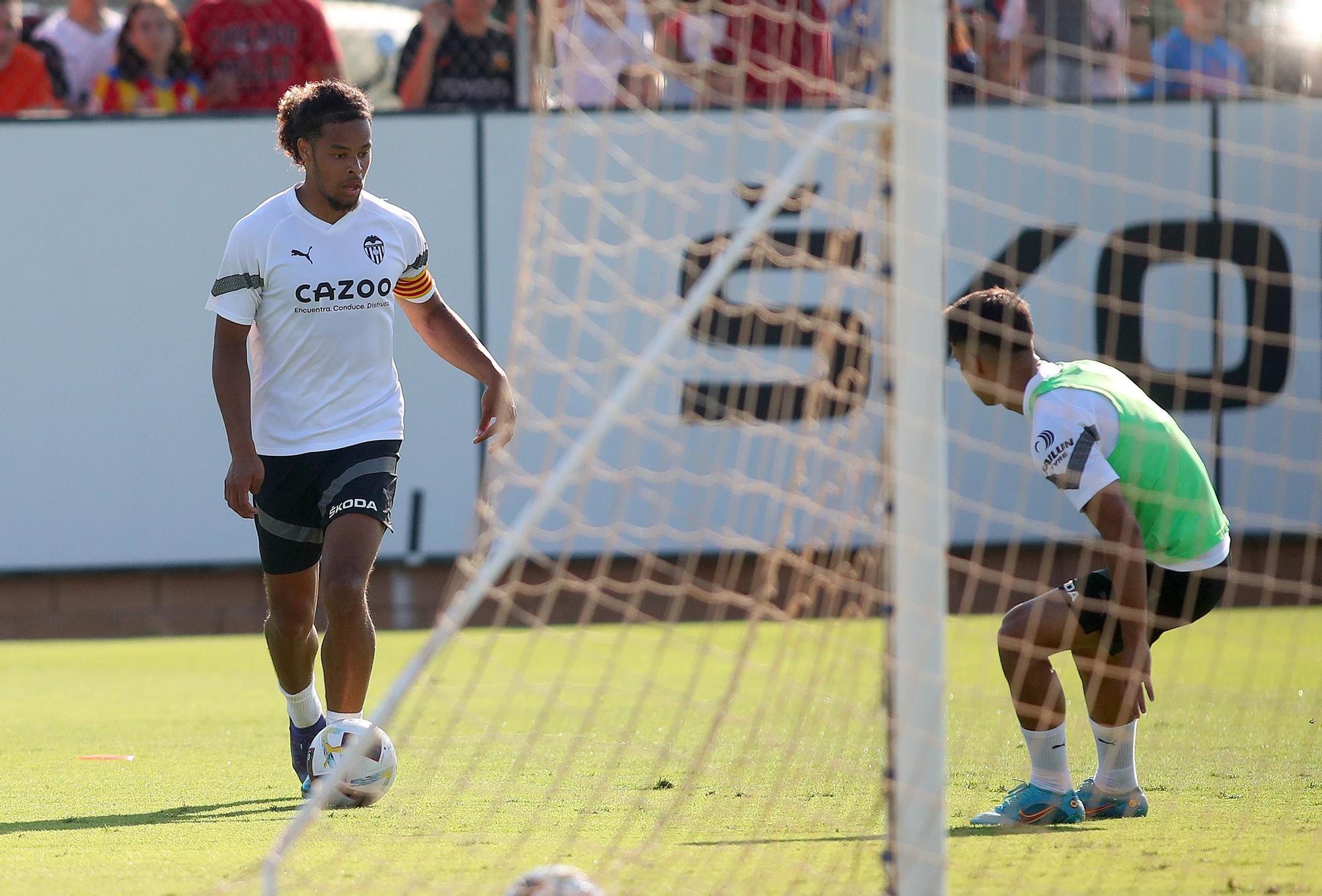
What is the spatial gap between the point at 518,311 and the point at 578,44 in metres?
5.02

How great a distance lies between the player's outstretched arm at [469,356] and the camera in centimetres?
551

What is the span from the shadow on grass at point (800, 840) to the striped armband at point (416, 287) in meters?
2.20

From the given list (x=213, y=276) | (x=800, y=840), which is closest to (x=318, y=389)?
(x=800, y=840)

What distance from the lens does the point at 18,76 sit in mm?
10961

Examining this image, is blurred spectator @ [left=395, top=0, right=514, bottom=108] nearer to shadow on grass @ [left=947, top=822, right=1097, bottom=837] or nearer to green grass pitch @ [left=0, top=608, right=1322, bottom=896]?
green grass pitch @ [left=0, top=608, right=1322, bottom=896]

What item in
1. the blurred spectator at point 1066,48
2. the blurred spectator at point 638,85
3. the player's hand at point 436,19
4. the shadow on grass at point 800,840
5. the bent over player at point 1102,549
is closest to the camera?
the shadow on grass at point 800,840

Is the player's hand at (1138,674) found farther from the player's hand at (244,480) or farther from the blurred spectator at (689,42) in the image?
the blurred spectator at (689,42)

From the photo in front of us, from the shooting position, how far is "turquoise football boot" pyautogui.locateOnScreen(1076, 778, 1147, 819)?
4.68 metres

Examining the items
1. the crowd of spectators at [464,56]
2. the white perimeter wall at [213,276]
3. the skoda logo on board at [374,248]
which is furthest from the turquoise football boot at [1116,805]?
A: the white perimeter wall at [213,276]

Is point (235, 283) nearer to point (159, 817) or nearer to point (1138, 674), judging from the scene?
point (159, 817)

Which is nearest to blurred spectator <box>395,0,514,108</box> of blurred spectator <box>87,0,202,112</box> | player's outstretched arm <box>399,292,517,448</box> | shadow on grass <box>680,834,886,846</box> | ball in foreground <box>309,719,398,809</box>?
blurred spectator <box>87,0,202,112</box>

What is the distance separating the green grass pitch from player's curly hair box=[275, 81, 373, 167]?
6.13ft

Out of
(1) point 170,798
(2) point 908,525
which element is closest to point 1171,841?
(2) point 908,525

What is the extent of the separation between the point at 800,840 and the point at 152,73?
8.37m
